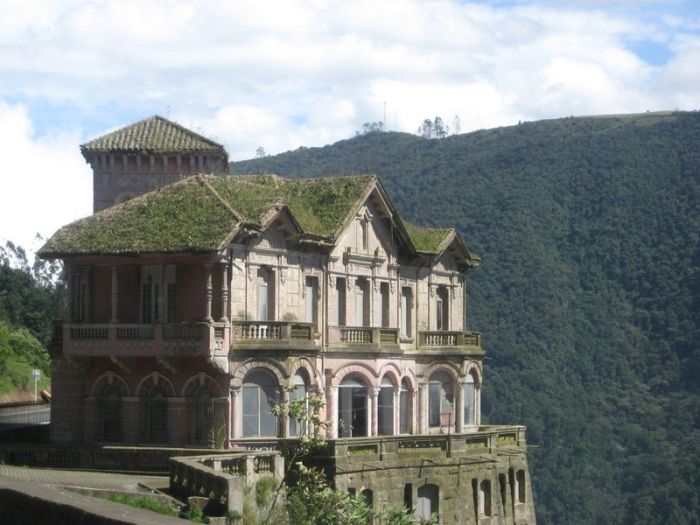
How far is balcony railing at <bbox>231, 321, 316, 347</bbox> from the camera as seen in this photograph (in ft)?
151

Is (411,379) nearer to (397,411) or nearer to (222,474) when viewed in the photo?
(397,411)

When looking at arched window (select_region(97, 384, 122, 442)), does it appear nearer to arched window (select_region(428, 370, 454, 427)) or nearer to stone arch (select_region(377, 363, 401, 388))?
stone arch (select_region(377, 363, 401, 388))

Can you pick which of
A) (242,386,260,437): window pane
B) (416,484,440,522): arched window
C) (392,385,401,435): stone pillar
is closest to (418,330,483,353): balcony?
(392,385,401,435): stone pillar

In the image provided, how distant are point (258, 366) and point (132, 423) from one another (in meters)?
4.11

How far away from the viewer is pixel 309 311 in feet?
167

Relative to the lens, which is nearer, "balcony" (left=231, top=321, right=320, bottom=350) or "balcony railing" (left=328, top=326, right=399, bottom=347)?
"balcony" (left=231, top=321, right=320, bottom=350)

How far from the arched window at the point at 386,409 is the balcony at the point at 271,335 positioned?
6.20m

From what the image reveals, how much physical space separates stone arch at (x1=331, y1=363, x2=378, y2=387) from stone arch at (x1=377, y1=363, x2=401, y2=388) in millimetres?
300

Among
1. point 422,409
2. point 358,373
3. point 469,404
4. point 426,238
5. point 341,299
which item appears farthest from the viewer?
point 469,404

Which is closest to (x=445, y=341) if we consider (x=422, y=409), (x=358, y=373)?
(x=422, y=409)

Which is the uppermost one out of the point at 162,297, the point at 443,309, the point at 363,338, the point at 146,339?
the point at 443,309

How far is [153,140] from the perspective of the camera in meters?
65.5

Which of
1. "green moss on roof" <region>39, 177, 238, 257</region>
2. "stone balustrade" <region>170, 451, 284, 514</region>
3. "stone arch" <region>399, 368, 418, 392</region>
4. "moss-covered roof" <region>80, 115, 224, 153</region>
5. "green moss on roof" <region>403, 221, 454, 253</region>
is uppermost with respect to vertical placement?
"moss-covered roof" <region>80, 115, 224, 153</region>

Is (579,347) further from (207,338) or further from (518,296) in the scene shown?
(207,338)
